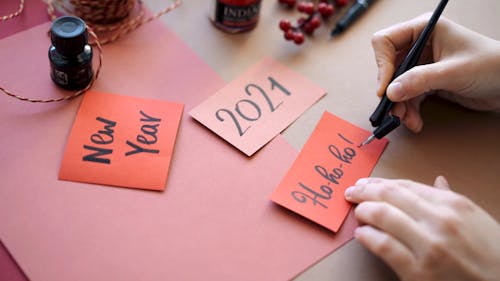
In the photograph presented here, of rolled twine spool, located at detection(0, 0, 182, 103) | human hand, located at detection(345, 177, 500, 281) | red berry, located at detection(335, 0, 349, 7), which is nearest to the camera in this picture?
human hand, located at detection(345, 177, 500, 281)

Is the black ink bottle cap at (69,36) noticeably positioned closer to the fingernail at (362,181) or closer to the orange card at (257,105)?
the orange card at (257,105)

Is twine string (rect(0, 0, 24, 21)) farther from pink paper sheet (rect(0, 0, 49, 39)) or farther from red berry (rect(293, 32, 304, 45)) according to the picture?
red berry (rect(293, 32, 304, 45))

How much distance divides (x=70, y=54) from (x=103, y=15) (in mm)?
143

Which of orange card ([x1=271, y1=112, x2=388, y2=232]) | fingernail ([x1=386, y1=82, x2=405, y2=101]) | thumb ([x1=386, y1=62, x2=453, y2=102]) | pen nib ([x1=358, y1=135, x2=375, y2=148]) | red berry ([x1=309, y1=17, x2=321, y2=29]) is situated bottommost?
orange card ([x1=271, y1=112, x2=388, y2=232])

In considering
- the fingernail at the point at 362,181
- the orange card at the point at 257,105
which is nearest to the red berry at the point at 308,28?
the orange card at the point at 257,105

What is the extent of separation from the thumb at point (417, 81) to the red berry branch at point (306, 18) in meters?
0.21

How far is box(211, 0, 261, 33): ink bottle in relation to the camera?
2.77 ft

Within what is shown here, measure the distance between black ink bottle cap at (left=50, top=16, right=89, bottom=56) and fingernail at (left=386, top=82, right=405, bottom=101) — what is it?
459mm

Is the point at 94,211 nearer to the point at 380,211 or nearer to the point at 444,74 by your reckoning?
the point at 380,211

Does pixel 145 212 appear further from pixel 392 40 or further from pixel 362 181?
pixel 392 40

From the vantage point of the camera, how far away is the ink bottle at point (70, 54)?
0.70 metres

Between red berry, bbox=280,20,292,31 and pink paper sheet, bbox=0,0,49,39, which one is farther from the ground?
red berry, bbox=280,20,292,31

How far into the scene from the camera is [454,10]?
980mm

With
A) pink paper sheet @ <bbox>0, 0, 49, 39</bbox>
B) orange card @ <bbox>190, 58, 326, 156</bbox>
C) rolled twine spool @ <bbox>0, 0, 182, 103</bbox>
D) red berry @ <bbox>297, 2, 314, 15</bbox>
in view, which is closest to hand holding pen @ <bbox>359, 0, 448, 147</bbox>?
orange card @ <bbox>190, 58, 326, 156</bbox>
